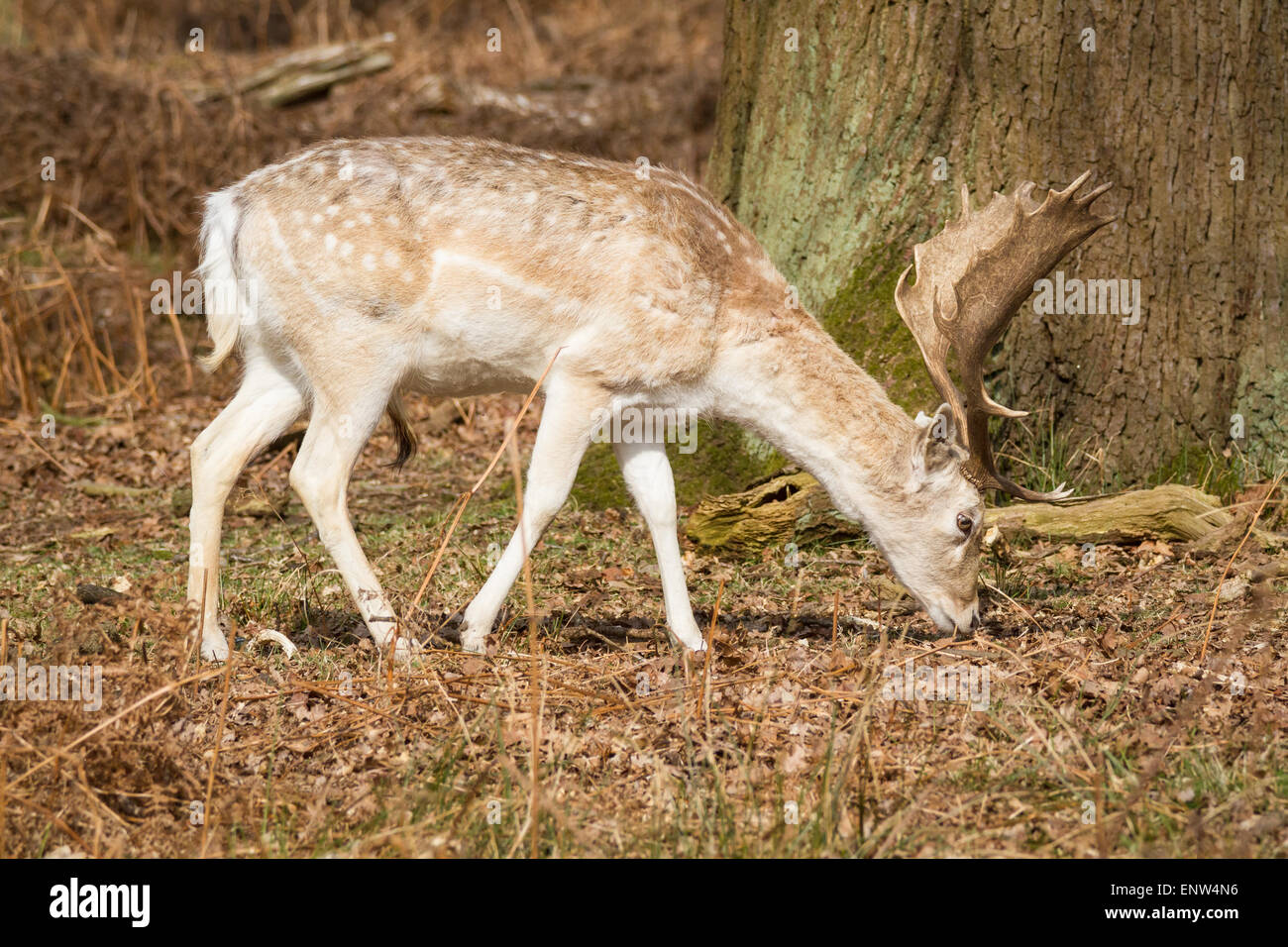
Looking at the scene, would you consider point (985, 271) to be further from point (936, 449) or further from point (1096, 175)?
point (1096, 175)

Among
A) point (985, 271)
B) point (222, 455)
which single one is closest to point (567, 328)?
point (222, 455)

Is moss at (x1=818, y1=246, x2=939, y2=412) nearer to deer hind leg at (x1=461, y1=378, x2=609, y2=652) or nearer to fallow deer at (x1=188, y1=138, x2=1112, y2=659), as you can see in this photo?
fallow deer at (x1=188, y1=138, x2=1112, y2=659)

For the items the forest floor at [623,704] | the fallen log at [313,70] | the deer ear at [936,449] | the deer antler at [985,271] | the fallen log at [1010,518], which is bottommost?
the forest floor at [623,704]

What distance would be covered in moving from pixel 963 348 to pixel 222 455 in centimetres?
307

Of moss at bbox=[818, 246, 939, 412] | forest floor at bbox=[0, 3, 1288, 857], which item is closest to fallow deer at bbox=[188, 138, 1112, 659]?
forest floor at bbox=[0, 3, 1288, 857]

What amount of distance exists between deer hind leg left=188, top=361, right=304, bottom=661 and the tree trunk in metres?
2.83

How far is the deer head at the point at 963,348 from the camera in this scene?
17.5ft

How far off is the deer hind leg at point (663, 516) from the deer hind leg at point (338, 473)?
109cm

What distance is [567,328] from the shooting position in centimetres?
543

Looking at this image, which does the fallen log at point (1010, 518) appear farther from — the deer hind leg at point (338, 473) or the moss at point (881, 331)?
the deer hind leg at point (338, 473)

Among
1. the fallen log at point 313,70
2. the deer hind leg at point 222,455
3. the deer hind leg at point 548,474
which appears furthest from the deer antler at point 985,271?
the fallen log at point 313,70

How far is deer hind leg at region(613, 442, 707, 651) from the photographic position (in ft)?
18.4

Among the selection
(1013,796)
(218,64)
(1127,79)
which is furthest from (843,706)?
(218,64)

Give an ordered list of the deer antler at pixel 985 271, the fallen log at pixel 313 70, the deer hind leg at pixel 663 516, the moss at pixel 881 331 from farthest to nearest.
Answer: the fallen log at pixel 313 70, the moss at pixel 881 331, the deer hind leg at pixel 663 516, the deer antler at pixel 985 271
